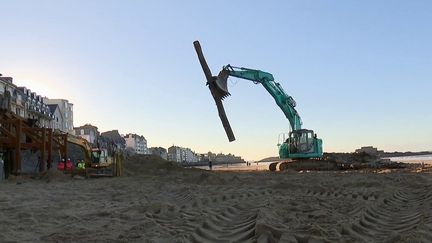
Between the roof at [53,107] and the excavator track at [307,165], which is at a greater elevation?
the roof at [53,107]

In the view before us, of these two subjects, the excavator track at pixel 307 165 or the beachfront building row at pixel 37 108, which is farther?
the beachfront building row at pixel 37 108

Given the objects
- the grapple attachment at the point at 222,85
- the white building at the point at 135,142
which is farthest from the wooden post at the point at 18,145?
the white building at the point at 135,142

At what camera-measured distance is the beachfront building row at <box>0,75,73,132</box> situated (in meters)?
76.6

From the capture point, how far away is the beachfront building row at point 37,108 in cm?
7656

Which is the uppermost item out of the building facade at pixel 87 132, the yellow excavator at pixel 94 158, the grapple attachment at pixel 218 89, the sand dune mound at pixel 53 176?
the building facade at pixel 87 132

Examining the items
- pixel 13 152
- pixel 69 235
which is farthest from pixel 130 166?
pixel 69 235

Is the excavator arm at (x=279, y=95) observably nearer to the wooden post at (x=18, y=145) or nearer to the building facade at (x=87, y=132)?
the wooden post at (x=18, y=145)

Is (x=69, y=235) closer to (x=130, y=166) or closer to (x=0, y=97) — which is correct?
(x=0, y=97)

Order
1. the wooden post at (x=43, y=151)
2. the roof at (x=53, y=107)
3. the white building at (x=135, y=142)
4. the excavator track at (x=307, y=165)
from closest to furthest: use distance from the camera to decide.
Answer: the wooden post at (x=43, y=151)
the excavator track at (x=307, y=165)
the roof at (x=53, y=107)
the white building at (x=135, y=142)

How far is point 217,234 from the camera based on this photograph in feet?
19.2

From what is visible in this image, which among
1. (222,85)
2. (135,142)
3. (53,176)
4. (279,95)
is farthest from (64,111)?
(53,176)

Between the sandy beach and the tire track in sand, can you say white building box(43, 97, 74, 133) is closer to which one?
the sandy beach

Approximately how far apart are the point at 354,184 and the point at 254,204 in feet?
21.5

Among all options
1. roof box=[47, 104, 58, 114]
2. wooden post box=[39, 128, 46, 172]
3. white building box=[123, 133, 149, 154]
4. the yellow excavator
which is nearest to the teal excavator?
the yellow excavator
